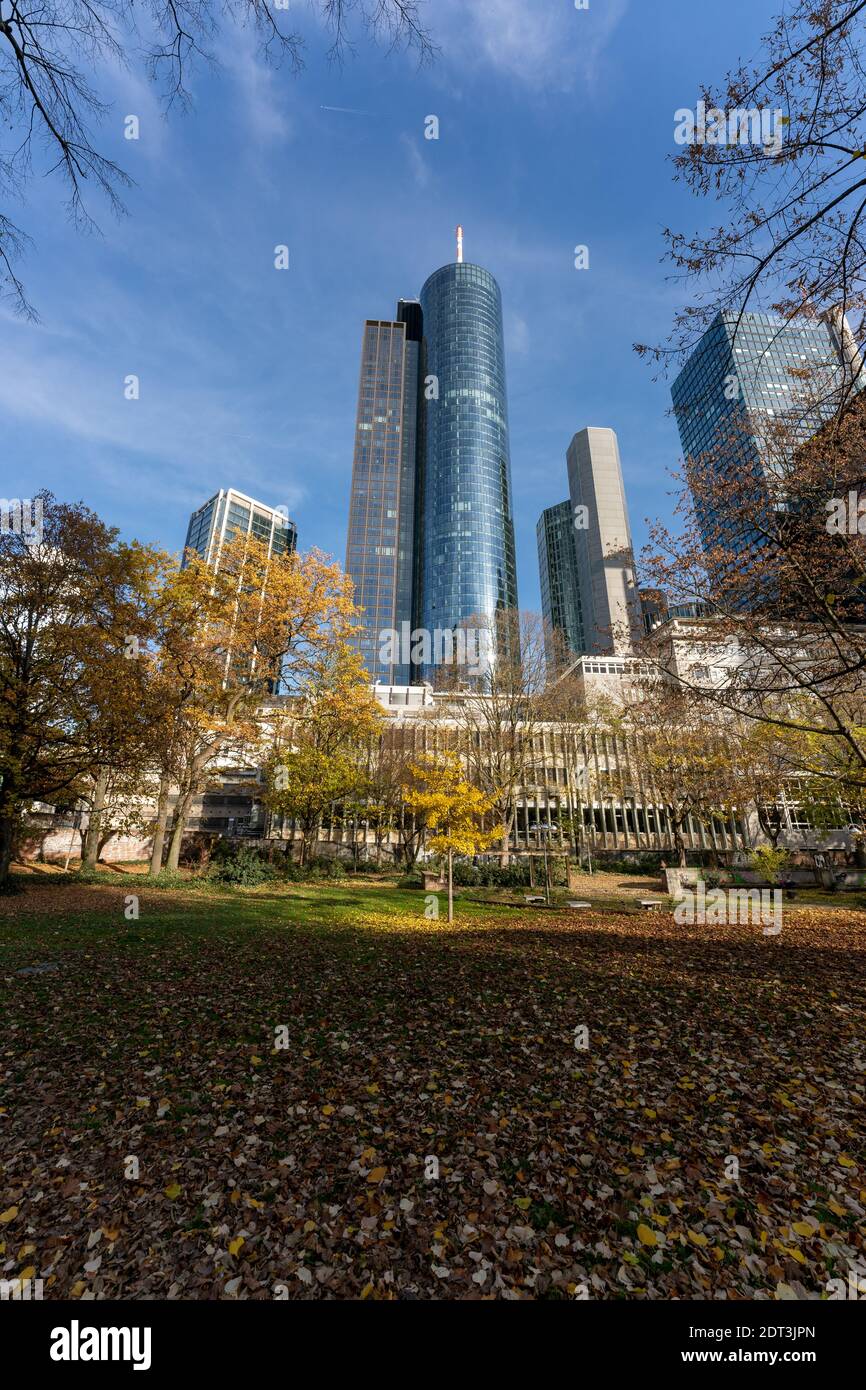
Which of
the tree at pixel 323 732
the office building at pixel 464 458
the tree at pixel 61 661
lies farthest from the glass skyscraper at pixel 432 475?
the tree at pixel 61 661

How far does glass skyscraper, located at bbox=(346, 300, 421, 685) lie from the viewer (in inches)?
5630

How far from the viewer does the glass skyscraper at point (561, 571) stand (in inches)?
6714

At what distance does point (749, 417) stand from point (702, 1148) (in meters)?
12.3

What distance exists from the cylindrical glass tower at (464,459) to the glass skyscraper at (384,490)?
4.82 metres

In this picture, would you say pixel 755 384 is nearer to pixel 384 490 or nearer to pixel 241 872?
pixel 241 872

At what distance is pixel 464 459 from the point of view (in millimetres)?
144250

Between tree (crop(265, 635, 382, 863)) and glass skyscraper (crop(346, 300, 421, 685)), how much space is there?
341ft

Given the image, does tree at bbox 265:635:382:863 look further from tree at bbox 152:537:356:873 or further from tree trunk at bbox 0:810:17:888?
tree trunk at bbox 0:810:17:888

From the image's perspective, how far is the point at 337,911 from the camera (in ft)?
59.7

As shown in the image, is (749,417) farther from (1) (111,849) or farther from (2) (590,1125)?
(1) (111,849)

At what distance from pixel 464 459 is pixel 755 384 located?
150136mm

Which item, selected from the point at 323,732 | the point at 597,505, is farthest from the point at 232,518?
the point at 323,732
